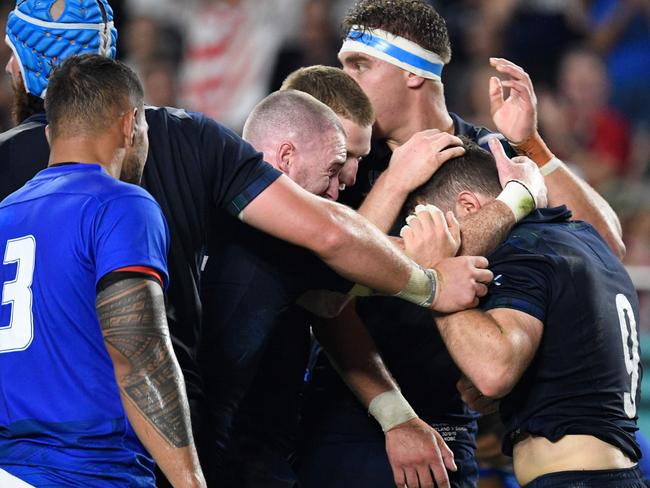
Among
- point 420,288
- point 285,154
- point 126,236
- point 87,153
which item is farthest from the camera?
point 285,154

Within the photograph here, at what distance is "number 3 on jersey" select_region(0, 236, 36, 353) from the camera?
2.74 m

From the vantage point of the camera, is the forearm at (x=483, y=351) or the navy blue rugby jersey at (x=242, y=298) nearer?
the forearm at (x=483, y=351)

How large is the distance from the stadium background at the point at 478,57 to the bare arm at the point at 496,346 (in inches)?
237

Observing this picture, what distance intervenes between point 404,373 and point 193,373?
3.76 ft

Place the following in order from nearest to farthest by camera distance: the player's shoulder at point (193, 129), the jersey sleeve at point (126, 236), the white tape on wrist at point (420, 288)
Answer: the jersey sleeve at point (126, 236), the player's shoulder at point (193, 129), the white tape on wrist at point (420, 288)

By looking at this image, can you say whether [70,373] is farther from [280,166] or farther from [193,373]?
[280,166]

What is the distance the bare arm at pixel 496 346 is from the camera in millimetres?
3186

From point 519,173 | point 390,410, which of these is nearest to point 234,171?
point 519,173

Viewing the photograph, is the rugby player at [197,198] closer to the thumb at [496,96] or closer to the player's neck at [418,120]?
the thumb at [496,96]

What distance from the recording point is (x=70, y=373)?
2.73 meters

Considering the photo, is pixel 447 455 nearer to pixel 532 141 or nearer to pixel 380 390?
pixel 380 390

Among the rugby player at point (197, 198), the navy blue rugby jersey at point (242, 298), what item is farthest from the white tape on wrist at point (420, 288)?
the navy blue rugby jersey at point (242, 298)

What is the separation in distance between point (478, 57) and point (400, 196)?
6.19m

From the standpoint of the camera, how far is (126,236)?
8.77ft
